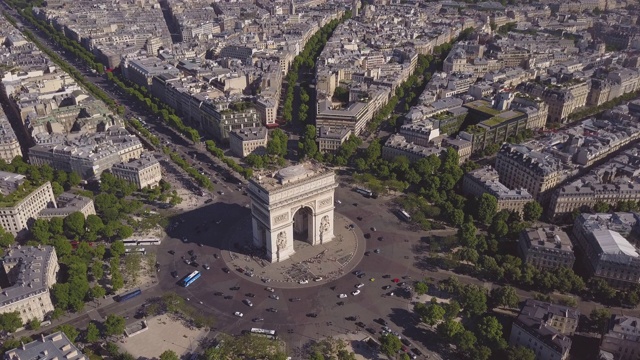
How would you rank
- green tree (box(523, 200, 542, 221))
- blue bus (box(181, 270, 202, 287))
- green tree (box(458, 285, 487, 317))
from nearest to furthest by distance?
green tree (box(458, 285, 487, 317))
blue bus (box(181, 270, 202, 287))
green tree (box(523, 200, 542, 221))

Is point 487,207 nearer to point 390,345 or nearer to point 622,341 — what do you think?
point 622,341

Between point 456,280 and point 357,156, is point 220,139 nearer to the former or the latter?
point 357,156

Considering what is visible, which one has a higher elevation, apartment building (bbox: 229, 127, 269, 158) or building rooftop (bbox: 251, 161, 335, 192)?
building rooftop (bbox: 251, 161, 335, 192)

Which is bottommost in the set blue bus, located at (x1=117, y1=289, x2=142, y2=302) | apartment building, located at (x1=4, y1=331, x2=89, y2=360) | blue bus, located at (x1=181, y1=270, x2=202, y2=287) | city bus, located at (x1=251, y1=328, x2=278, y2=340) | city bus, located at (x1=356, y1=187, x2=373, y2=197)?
city bus, located at (x1=251, y1=328, x2=278, y2=340)

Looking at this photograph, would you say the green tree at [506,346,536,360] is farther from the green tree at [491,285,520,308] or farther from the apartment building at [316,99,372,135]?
the apartment building at [316,99,372,135]

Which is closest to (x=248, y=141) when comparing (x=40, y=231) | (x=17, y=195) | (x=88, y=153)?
(x=88, y=153)

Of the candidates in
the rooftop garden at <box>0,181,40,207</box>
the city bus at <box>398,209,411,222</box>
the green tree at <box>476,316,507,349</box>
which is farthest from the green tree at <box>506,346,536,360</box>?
the rooftop garden at <box>0,181,40,207</box>

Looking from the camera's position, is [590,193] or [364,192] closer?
[590,193]
